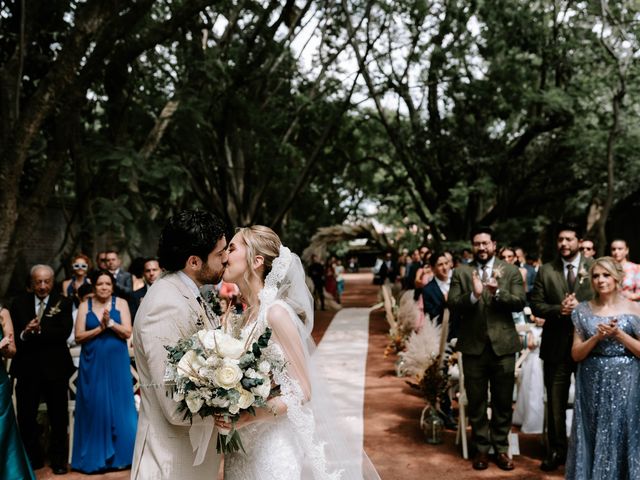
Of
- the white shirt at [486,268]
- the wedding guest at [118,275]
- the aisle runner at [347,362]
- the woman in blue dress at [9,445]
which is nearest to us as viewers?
the woman in blue dress at [9,445]

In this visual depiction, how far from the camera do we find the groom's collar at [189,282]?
291 cm

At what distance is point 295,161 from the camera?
1878 centimetres

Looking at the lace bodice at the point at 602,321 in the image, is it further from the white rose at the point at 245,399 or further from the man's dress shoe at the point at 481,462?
the white rose at the point at 245,399

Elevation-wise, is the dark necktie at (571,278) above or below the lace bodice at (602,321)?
above

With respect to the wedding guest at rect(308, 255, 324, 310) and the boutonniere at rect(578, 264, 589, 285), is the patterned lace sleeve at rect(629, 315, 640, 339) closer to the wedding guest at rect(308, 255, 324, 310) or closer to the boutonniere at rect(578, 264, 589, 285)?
the boutonniere at rect(578, 264, 589, 285)

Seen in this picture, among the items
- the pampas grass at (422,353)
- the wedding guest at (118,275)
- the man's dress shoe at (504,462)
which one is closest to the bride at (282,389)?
the man's dress shoe at (504,462)

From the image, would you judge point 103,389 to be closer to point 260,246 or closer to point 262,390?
point 260,246

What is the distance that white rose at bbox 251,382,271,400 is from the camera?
2.65 meters

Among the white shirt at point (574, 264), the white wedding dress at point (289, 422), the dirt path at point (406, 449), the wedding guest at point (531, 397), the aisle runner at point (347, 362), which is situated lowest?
the aisle runner at point (347, 362)

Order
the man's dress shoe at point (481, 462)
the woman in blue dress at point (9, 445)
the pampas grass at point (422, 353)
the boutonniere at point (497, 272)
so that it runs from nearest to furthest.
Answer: the woman in blue dress at point (9, 445), the boutonniere at point (497, 272), the man's dress shoe at point (481, 462), the pampas grass at point (422, 353)

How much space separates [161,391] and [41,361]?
400 cm

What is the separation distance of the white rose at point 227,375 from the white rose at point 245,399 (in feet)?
0.20

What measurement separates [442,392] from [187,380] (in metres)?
4.93

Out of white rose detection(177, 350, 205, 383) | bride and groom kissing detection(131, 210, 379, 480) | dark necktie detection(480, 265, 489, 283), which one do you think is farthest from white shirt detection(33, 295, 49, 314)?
dark necktie detection(480, 265, 489, 283)
